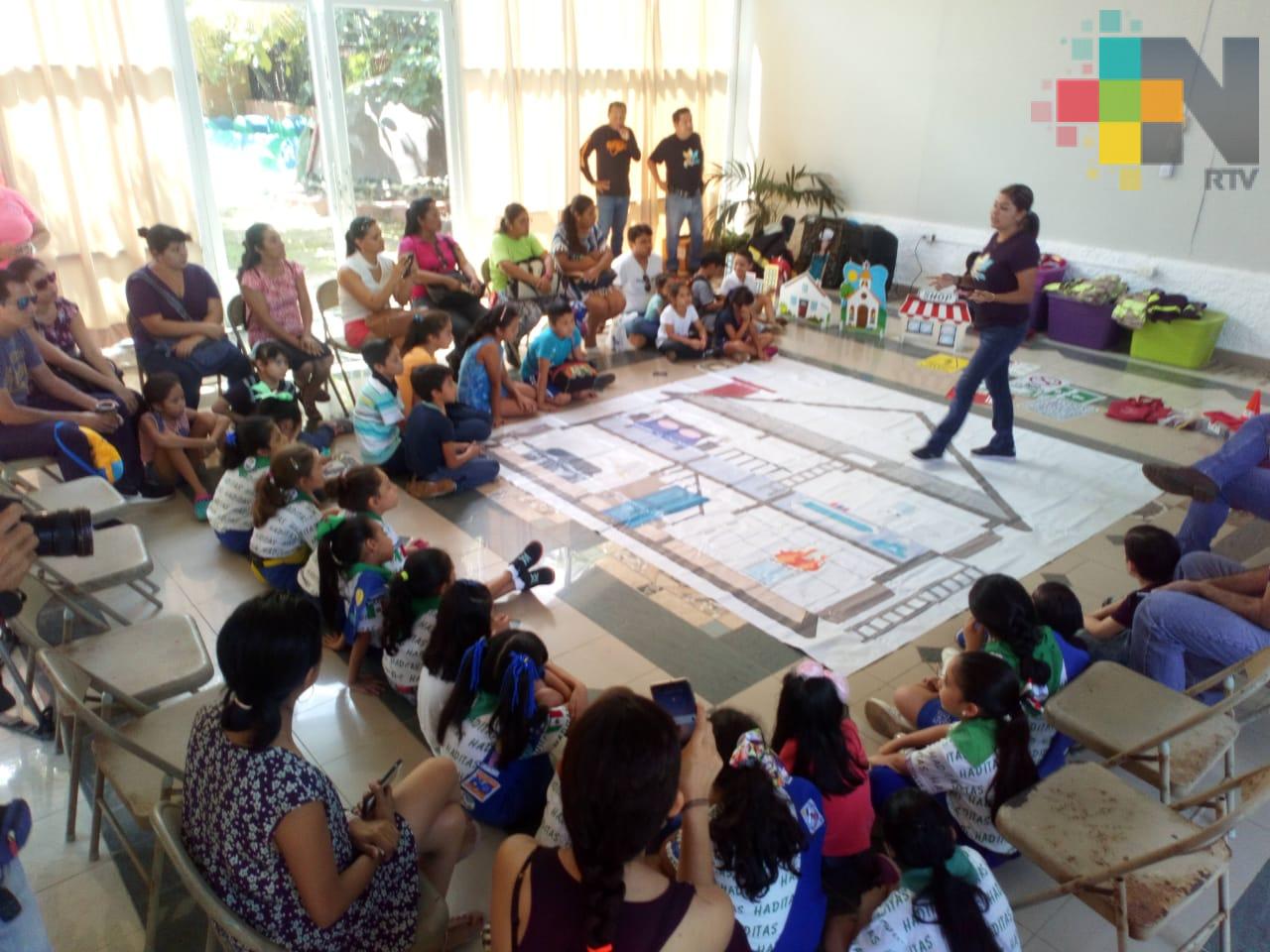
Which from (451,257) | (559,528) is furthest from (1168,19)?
(559,528)

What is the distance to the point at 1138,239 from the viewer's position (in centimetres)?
649

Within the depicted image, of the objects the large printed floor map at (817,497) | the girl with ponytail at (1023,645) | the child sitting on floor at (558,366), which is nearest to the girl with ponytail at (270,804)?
the girl with ponytail at (1023,645)

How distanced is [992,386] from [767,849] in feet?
12.0

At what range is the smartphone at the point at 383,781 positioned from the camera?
5.93ft

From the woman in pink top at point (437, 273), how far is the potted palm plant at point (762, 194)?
3.41 metres

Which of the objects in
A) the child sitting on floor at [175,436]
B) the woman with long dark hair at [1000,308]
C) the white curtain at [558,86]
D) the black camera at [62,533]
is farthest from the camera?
the white curtain at [558,86]

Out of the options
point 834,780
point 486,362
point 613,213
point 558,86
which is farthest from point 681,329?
point 834,780

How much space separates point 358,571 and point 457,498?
1353 mm

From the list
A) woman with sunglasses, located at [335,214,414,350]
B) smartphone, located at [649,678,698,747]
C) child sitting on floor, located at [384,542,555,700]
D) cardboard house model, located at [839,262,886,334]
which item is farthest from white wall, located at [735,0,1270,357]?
smartphone, located at [649,678,698,747]

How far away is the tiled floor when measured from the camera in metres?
2.13

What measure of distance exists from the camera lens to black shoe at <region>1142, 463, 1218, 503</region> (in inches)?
132

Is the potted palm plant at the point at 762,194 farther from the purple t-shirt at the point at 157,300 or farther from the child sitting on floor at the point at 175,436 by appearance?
the child sitting on floor at the point at 175,436

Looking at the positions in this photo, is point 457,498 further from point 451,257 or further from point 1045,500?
point 1045,500

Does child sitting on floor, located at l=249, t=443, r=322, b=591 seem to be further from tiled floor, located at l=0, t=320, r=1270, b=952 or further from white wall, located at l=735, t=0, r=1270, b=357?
white wall, located at l=735, t=0, r=1270, b=357
